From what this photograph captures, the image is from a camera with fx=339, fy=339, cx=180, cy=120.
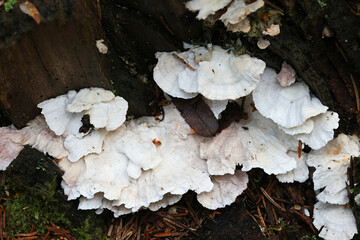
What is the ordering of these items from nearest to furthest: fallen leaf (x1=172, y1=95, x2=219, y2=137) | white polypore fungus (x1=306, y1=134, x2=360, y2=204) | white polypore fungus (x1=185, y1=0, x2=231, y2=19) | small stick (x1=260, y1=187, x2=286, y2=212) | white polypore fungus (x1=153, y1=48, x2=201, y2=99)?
white polypore fungus (x1=185, y1=0, x2=231, y2=19) < white polypore fungus (x1=153, y1=48, x2=201, y2=99) < white polypore fungus (x1=306, y1=134, x2=360, y2=204) < fallen leaf (x1=172, y1=95, x2=219, y2=137) < small stick (x1=260, y1=187, x2=286, y2=212)

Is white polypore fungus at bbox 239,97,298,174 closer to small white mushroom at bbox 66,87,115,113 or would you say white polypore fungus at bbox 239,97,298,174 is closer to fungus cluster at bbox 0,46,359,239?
fungus cluster at bbox 0,46,359,239

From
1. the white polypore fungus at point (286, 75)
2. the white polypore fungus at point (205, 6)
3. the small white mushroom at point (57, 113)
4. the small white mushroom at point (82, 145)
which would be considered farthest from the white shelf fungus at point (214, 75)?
the small white mushroom at point (57, 113)

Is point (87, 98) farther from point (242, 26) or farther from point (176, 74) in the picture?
point (242, 26)

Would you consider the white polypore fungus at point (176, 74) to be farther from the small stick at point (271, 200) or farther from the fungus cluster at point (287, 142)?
the small stick at point (271, 200)

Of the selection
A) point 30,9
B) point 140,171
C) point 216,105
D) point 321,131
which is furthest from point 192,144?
point 30,9

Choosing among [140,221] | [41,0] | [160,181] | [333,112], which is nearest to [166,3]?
[41,0]

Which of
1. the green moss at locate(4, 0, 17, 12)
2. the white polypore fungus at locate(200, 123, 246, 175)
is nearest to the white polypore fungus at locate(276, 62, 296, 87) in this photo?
the white polypore fungus at locate(200, 123, 246, 175)
